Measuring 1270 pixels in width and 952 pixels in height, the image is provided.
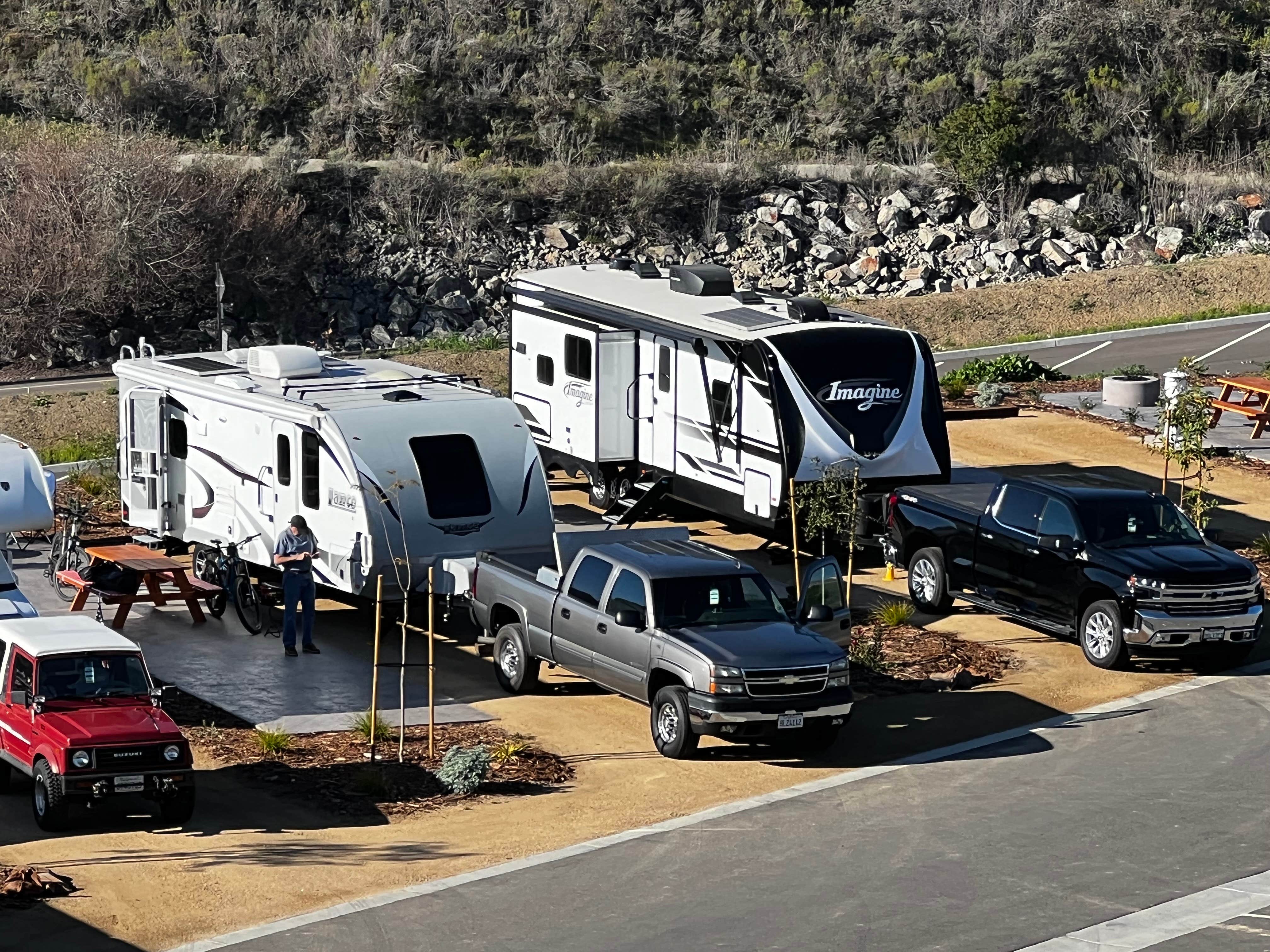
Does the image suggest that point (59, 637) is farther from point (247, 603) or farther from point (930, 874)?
point (930, 874)

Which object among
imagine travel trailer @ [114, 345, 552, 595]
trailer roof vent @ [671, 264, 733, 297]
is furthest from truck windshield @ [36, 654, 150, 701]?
trailer roof vent @ [671, 264, 733, 297]

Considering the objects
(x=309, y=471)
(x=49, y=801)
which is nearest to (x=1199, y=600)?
(x=309, y=471)

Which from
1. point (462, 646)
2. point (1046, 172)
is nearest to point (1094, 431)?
point (462, 646)

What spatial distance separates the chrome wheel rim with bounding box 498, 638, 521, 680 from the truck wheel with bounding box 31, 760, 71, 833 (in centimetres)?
519

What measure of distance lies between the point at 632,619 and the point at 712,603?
0.75m

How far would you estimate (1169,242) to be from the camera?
5816cm

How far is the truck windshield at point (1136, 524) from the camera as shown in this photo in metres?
19.6

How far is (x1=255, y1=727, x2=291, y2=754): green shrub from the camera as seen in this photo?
648 inches

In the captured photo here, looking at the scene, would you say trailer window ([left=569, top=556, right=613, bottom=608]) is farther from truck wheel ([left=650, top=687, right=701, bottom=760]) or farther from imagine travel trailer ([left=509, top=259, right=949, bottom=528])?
imagine travel trailer ([left=509, top=259, right=949, bottom=528])

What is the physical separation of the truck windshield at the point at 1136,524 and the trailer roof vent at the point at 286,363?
346 inches

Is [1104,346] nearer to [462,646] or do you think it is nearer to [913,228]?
[913,228]

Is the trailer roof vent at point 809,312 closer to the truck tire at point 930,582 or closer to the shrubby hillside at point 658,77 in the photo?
the truck tire at point 930,582

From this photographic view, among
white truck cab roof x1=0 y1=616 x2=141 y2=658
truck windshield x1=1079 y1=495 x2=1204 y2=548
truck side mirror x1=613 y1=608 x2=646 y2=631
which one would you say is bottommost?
truck side mirror x1=613 y1=608 x2=646 y2=631

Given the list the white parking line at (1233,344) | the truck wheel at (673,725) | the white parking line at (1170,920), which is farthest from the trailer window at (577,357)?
the white parking line at (1233,344)
